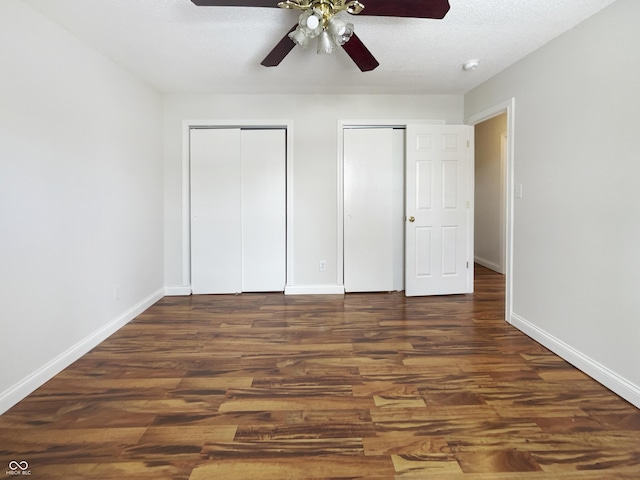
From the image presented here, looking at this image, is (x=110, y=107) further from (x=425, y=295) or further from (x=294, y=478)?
(x=425, y=295)

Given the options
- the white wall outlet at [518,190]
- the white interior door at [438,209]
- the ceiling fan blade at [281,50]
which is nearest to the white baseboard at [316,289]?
the white interior door at [438,209]

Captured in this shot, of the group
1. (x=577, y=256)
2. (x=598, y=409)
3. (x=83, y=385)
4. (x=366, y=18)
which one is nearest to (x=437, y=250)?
(x=577, y=256)

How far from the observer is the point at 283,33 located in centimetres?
221

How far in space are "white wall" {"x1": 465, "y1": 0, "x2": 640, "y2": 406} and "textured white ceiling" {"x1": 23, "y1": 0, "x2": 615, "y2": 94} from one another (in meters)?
0.27

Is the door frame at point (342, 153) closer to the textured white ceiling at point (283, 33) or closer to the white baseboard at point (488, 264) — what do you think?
the textured white ceiling at point (283, 33)

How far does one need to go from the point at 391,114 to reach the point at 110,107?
9.18 ft

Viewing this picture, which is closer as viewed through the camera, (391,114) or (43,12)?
(43,12)

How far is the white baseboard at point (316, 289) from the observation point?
3637 mm

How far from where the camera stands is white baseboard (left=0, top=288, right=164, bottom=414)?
164cm

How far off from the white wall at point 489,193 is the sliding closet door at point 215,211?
389 cm

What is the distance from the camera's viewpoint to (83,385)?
6.04 feet

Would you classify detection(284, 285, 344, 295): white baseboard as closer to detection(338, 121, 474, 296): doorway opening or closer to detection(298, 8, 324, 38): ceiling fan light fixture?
detection(338, 121, 474, 296): doorway opening

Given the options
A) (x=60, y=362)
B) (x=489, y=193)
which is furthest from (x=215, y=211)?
(x=489, y=193)

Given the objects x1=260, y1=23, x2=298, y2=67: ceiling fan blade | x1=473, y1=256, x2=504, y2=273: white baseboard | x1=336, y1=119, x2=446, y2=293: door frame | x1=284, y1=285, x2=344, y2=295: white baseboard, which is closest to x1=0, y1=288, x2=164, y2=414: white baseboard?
x1=284, y1=285, x2=344, y2=295: white baseboard
